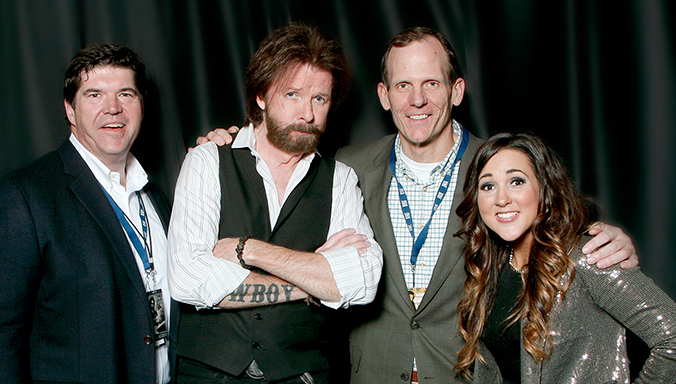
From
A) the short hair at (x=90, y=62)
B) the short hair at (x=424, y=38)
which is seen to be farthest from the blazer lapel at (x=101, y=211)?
the short hair at (x=424, y=38)

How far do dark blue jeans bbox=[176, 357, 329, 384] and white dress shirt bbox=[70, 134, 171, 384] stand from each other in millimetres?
151

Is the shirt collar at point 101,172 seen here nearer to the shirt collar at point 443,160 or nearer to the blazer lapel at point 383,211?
the blazer lapel at point 383,211

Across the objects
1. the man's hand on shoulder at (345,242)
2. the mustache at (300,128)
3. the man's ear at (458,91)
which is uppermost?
the man's ear at (458,91)

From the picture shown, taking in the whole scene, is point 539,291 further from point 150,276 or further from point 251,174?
point 150,276

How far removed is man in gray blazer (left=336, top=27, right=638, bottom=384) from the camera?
81.3 inches

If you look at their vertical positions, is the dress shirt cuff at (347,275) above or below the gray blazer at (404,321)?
above

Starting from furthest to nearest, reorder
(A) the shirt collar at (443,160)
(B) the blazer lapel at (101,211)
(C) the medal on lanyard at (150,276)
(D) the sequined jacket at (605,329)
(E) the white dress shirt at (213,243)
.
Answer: (A) the shirt collar at (443,160)
(C) the medal on lanyard at (150,276)
(B) the blazer lapel at (101,211)
(E) the white dress shirt at (213,243)
(D) the sequined jacket at (605,329)

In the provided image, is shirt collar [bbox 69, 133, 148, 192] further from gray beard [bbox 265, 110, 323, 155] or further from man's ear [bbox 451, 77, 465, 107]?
man's ear [bbox 451, 77, 465, 107]

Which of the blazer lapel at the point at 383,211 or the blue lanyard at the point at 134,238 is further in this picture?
the blazer lapel at the point at 383,211

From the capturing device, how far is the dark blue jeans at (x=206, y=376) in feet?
5.79

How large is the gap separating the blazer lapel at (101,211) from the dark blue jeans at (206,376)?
10.1 inches

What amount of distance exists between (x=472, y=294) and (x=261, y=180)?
918 millimetres

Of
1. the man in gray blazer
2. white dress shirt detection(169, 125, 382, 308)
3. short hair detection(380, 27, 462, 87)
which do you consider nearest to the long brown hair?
the man in gray blazer

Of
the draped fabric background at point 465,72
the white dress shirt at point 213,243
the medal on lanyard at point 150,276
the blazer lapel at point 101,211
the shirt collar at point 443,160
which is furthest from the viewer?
the draped fabric background at point 465,72
